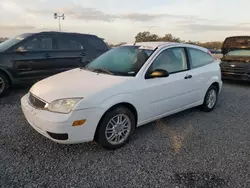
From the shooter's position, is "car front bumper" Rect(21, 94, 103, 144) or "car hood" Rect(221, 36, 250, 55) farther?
"car hood" Rect(221, 36, 250, 55)

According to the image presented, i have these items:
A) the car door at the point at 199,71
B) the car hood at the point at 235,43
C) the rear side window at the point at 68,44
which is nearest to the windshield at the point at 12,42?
the rear side window at the point at 68,44

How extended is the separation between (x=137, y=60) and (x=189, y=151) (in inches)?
65.5

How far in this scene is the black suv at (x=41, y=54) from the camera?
5957 mm

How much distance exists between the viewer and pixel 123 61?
4137 mm

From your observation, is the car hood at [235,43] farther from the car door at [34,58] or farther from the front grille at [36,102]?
the front grille at [36,102]

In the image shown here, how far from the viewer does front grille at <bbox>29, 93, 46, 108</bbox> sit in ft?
10.6

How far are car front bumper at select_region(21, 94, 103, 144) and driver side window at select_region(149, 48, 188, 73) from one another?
4.41 feet

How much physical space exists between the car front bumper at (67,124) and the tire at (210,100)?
2970mm

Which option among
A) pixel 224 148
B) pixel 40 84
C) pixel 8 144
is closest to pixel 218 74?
pixel 224 148

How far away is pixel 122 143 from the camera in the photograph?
356 cm

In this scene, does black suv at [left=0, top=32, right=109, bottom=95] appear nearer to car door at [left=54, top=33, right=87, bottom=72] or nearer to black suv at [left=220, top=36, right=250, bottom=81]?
car door at [left=54, top=33, right=87, bottom=72]

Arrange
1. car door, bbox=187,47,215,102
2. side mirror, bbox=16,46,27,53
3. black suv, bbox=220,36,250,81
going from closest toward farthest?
car door, bbox=187,47,215,102, side mirror, bbox=16,46,27,53, black suv, bbox=220,36,250,81

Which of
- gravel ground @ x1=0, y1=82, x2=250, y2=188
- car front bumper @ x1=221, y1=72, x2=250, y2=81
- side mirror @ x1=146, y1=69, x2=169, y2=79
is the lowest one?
car front bumper @ x1=221, y1=72, x2=250, y2=81

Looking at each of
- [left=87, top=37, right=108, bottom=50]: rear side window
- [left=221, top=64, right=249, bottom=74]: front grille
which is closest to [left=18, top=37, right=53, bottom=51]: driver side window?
[left=87, top=37, right=108, bottom=50]: rear side window
